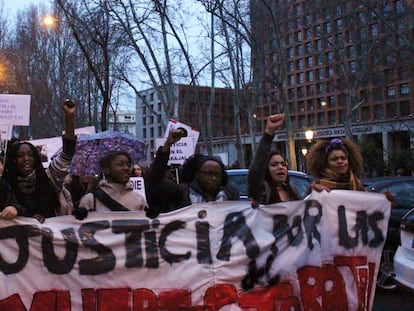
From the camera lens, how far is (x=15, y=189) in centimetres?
423

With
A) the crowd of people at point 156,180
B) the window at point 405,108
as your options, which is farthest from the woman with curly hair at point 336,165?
the window at point 405,108

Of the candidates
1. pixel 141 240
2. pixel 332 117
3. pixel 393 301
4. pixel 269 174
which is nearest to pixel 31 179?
pixel 141 240

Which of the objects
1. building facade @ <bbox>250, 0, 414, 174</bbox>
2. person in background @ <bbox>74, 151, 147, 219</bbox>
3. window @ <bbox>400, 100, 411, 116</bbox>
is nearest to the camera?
person in background @ <bbox>74, 151, 147, 219</bbox>

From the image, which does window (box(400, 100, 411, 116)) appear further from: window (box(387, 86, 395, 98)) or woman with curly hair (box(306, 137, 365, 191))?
woman with curly hair (box(306, 137, 365, 191))

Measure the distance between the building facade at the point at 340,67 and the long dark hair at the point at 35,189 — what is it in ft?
63.2

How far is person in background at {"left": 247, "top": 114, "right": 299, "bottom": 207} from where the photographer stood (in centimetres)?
465

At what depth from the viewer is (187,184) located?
4.82 m

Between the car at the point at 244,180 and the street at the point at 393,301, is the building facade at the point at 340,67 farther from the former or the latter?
the street at the point at 393,301

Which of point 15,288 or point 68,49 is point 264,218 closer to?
point 15,288

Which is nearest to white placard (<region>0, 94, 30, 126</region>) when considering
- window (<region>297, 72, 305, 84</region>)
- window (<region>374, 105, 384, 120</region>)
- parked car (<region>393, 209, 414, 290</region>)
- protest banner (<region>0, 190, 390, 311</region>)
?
protest banner (<region>0, 190, 390, 311</region>)

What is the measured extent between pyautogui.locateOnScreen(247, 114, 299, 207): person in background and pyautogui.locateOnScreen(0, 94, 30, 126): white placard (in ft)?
8.79

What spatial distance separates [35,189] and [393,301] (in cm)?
444

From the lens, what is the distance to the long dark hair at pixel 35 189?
4.23m

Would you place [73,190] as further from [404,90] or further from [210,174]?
[404,90]
